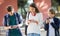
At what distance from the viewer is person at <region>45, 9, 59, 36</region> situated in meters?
2.37

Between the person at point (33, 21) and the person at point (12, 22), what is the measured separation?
167 mm

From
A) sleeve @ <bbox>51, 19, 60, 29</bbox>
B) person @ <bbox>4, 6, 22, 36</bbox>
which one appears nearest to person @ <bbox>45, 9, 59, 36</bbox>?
sleeve @ <bbox>51, 19, 60, 29</bbox>

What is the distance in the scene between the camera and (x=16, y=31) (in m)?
2.36

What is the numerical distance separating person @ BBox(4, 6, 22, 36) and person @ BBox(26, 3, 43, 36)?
0.55 feet

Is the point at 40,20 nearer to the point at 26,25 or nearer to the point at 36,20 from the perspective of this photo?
the point at 36,20

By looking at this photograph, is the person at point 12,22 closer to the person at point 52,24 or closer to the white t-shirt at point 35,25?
the white t-shirt at point 35,25

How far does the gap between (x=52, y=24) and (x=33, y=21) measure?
1.08 feet

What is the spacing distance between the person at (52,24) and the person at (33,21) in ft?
0.45

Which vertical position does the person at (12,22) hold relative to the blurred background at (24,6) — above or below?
below

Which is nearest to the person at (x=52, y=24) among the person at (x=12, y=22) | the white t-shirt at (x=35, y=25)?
the white t-shirt at (x=35, y=25)

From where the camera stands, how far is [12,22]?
7.66ft

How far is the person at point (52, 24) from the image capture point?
7.78 ft

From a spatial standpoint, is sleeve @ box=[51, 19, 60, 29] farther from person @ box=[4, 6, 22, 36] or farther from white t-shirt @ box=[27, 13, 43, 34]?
person @ box=[4, 6, 22, 36]

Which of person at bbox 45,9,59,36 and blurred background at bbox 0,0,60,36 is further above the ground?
blurred background at bbox 0,0,60,36
